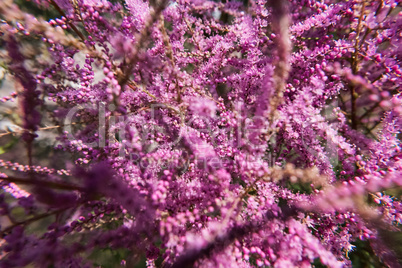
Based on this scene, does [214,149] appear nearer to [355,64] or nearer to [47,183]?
[47,183]

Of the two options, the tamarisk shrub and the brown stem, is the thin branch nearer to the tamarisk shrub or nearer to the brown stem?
the tamarisk shrub

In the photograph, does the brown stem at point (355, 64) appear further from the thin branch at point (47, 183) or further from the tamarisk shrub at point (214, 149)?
the thin branch at point (47, 183)

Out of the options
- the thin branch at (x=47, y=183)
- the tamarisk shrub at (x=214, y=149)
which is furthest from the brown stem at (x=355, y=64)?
the thin branch at (x=47, y=183)

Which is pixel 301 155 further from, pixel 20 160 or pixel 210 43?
pixel 20 160

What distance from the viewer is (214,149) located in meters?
1.57

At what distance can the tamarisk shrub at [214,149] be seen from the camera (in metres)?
1.12

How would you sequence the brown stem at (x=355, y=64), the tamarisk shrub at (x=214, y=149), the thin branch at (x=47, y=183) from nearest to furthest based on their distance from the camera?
the thin branch at (x=47, y=183)
the tamarisk shrub at (x=214, y=149)
the brown stem at (x=355, y=64)

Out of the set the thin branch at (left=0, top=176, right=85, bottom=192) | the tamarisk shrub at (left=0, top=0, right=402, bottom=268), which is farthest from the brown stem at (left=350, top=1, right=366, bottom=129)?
the thin branch at (left=0, top=176, right=85, bottom=192)

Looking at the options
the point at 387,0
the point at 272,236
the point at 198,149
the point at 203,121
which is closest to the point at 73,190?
the point at 198,149

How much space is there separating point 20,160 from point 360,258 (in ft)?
11.5

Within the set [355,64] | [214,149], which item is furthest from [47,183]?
[355,64]

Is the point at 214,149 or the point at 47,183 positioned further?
the point at 214,149

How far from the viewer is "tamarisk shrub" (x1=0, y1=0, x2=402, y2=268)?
1.12m

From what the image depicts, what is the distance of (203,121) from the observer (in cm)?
167
